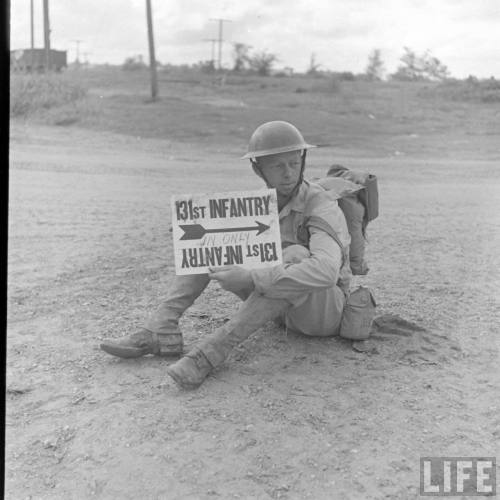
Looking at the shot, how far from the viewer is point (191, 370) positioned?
3486 millimetres

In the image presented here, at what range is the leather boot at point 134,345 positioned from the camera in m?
3.78

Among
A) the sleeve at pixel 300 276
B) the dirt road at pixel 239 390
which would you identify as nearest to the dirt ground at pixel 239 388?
the dirt road at pixel 239 390

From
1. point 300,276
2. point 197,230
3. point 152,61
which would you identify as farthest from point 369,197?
point 152,61

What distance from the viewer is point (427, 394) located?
3.54 m

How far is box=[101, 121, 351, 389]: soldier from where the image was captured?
3.43 metres

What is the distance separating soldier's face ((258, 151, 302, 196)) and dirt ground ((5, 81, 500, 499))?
96 centimetres

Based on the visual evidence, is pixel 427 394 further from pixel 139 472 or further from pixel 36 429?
pixel 36 429

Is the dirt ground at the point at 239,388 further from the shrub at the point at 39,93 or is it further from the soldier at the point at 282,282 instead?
the shrub at the point at 39,93

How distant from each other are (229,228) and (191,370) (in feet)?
2.46

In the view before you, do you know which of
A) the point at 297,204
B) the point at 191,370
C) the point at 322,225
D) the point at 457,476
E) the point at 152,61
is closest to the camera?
→ the point at 457,476

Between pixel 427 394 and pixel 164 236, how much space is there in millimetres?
4064

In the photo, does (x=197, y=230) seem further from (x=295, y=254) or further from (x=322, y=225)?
(x=322, y=225)

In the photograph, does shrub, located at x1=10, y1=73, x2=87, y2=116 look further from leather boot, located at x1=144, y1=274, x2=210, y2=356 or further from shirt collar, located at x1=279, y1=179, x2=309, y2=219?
shirt collar, located at x1=279, y1=179, x2=309, y2=219

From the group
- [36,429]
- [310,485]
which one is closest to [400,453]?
[310,485]
